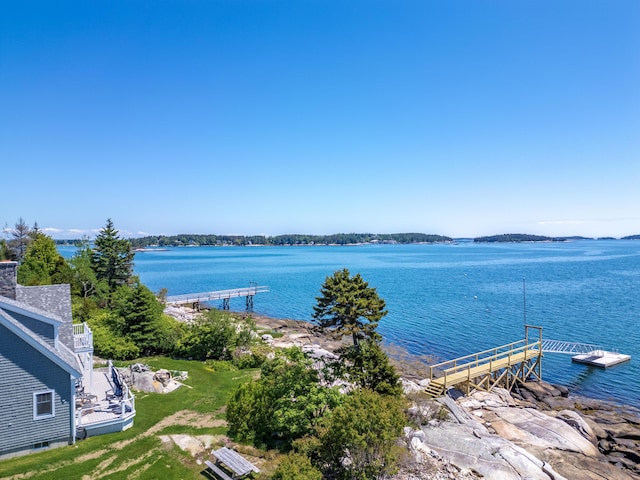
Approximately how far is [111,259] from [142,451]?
35.7 m

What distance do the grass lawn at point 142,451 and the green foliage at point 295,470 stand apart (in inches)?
127

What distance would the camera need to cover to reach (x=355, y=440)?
1122 cm

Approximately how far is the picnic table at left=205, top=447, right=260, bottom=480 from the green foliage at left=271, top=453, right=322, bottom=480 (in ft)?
4.20

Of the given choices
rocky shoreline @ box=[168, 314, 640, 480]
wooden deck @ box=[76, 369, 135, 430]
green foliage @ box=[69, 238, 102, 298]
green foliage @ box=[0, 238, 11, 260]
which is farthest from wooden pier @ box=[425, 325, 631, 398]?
green foliage @ box=[0, 238, 11, 260]

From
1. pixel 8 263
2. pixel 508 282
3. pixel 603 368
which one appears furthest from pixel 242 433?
pixel 508 282

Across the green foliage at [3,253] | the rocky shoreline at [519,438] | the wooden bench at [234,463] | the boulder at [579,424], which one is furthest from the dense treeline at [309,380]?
the green foliage at [3,253]

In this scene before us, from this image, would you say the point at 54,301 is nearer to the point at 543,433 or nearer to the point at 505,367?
the point at 543,433

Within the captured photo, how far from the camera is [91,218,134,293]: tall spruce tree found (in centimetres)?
4409

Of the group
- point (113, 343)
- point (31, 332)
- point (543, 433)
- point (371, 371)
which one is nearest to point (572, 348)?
point (543, 433)

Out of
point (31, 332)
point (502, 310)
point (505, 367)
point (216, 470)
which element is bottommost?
point (502, 310)

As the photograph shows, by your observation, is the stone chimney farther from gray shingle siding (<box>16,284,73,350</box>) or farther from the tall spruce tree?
the tall spruce tree

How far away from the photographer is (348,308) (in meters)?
16.2

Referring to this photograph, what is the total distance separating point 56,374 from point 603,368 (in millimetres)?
35783

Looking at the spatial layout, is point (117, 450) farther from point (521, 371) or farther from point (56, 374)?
point (521, 371)
